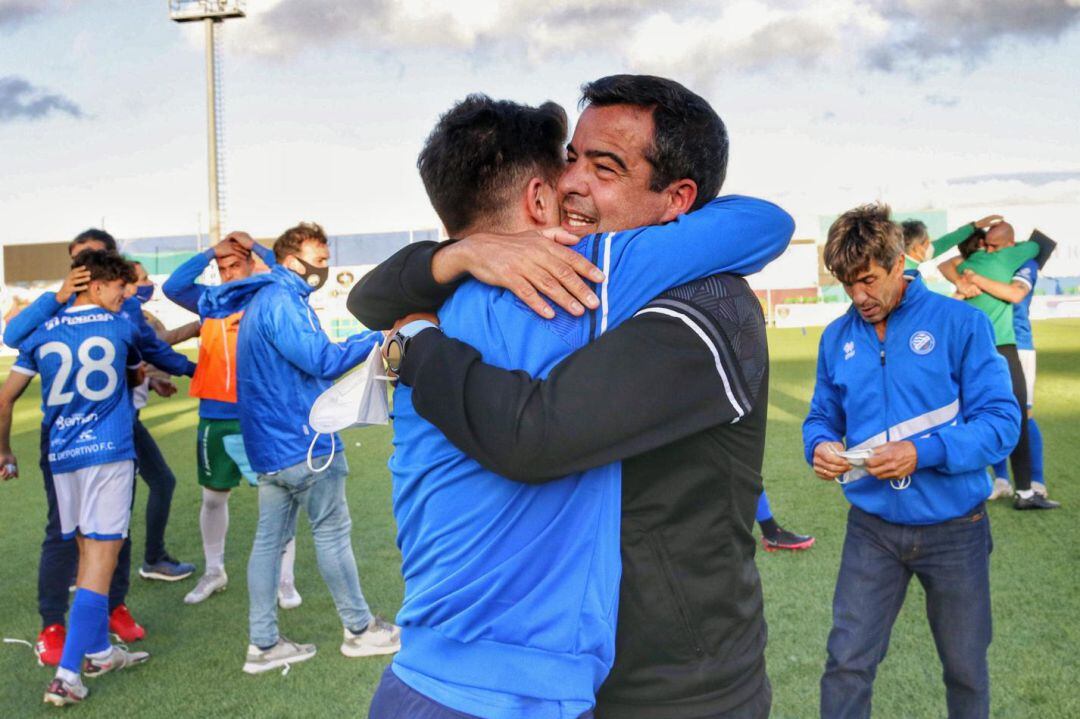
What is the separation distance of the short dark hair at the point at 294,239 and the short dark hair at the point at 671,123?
3.61 metres

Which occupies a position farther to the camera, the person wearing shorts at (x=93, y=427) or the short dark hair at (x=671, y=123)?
the person wearing shorts at (x=93, y=427)

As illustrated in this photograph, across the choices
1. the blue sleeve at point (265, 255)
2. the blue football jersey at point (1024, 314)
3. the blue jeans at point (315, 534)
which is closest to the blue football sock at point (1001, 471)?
the blue football jersey at point (1024, 314)

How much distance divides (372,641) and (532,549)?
3669 millimetres

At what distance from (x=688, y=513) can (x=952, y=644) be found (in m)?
2.09

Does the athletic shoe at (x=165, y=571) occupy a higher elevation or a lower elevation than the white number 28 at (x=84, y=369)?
lower

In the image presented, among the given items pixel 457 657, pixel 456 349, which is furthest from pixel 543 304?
pixel 457 657

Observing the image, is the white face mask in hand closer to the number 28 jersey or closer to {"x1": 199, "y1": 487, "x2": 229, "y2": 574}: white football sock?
the number 28 jersey

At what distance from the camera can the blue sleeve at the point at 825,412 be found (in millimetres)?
3588

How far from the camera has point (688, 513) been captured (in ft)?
5.19

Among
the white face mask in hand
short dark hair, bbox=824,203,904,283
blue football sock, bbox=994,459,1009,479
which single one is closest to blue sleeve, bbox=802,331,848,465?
short dark hair, bbox=824,203,904,283

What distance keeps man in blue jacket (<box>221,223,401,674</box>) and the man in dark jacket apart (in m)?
3.00

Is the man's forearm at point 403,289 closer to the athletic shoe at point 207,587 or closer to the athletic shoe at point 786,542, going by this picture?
the athletic shoe at point 207,587

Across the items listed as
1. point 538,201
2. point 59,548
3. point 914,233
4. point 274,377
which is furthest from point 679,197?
point 59,548

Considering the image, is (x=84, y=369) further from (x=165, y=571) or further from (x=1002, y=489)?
(x=1002, y=489)
